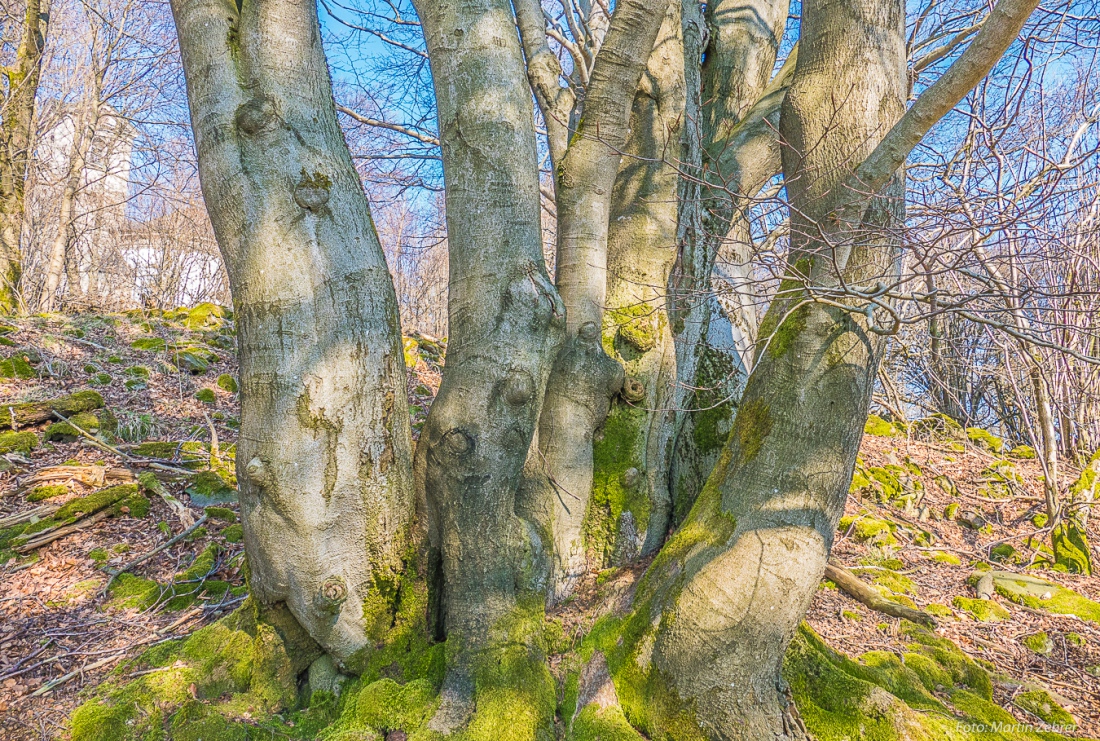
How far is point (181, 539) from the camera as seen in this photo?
3.70 meters

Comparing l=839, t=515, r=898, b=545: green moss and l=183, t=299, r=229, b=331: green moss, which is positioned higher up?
l=183, t=299, r=229, b=331: green moss

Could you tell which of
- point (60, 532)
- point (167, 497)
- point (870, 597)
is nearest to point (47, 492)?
point (60, 532)

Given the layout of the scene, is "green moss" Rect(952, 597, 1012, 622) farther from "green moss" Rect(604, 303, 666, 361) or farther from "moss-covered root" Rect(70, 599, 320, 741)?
"moss-covered root" Rect(70, 599, 320, 741)

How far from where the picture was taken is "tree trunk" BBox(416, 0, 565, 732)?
96.7 inches

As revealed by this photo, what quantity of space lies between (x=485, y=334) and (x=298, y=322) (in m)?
0.77

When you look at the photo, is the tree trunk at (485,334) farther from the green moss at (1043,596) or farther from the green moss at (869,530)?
the green moss at (1043,596)

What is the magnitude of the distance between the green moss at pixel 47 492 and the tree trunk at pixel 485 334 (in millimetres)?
3077

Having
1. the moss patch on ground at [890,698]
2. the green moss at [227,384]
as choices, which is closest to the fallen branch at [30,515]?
the green moss at [227,384]

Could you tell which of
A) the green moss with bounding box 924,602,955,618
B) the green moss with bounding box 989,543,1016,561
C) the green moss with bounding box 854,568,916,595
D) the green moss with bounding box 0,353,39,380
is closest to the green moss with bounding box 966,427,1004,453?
the green moss with bounding box 989,543,1016,561

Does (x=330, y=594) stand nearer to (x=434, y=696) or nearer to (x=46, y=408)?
(x=434, y=696)

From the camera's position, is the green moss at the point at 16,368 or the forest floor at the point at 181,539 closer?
the forest floor at the point at 181,539

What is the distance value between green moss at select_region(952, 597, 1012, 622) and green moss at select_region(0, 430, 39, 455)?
7100mm

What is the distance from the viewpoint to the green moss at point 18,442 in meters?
4.22

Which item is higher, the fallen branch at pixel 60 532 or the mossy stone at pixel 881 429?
the mossy stone at pixel 881 429
